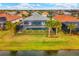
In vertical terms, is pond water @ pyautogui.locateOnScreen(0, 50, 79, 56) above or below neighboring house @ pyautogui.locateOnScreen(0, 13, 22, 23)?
below

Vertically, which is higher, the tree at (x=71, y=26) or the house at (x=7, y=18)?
the house at (x=7, y=18)

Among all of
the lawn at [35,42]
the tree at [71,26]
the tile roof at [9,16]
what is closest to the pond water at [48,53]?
the lawn at [35,42]

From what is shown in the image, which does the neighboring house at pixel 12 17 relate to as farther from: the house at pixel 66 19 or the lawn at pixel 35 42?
the house at pixel 66 19

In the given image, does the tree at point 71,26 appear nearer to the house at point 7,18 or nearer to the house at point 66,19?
the house at point 66,19

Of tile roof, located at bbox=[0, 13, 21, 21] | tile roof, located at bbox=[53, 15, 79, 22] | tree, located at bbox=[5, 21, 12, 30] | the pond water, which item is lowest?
the pond water

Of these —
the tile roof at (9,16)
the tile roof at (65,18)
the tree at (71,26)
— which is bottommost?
the tree at (71,26)

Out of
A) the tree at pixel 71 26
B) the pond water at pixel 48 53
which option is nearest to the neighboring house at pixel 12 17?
the pond water at pixel 48 53

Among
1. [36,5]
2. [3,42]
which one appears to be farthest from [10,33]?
[36,5]

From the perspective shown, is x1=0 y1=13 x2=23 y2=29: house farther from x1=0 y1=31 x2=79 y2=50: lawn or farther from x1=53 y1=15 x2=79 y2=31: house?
x1=53 y1=15 x2=79 y2=31: house

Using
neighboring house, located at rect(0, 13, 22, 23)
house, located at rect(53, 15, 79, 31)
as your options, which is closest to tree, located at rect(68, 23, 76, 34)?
house, located at rect(53, 15, 79, 31)
